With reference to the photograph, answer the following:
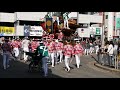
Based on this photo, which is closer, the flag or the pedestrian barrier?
the pedestrian barrier

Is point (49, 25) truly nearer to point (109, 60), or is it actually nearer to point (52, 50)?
point (52, 50)

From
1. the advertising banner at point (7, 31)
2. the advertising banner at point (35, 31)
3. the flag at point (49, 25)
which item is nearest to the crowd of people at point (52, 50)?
the flag at point (49, 25)

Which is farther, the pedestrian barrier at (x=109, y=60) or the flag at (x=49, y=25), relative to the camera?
the flag at (x=49, y=25)

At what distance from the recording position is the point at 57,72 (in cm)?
2030

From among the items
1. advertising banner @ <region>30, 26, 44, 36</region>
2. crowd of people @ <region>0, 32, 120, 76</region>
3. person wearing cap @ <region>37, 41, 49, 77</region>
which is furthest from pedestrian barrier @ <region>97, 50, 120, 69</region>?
advertising banner @ <region>30, 26, 44, 36</region>

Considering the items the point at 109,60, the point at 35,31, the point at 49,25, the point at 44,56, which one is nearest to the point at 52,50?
the point at 109,60

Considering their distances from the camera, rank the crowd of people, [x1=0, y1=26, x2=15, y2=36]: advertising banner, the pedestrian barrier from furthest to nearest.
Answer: [x1=0, y1=26, x2=15, y2=36]: advertising banner → the pedestrian barrier → the crowd of people

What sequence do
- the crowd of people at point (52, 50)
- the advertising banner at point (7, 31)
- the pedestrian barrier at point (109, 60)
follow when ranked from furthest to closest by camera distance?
the advertising banner at point (7, 31) < the pedestrian barrier at point (109, 60) < the crowd of people at point (52, 50)

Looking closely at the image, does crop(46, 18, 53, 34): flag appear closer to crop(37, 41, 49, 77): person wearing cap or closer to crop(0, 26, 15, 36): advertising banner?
crop(37, 41, 49, 77): person wearing cap

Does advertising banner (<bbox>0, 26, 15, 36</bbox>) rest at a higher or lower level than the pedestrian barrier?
higher

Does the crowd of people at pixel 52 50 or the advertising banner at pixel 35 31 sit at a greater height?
the advertising banner at pixel 35 31

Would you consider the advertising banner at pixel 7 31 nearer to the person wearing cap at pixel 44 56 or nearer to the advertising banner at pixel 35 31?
the advertising banner at pixel 35 31

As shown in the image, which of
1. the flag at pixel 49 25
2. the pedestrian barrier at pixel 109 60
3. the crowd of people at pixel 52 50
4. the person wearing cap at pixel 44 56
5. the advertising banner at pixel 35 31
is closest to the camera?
the person wearing cap at pixel 44 56
